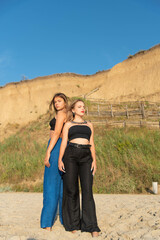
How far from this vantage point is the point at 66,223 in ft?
10.4

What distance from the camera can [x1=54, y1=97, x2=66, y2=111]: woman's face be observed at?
341cm

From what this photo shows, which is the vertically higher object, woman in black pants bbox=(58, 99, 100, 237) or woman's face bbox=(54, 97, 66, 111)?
woman's face bbox=(54, 97, 66, 111)

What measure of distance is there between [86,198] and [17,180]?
679 centimetres

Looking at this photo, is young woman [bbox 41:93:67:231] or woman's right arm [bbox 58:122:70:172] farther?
young woman [bbox 41:93:67:231]

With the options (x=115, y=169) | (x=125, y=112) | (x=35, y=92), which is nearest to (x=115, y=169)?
(x=115, y=169)

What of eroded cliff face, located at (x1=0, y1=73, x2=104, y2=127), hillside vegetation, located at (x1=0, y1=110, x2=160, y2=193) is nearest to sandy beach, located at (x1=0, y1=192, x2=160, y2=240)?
hillside vegetation, located at (x1=0, y1=110, x2=160, y2=193)

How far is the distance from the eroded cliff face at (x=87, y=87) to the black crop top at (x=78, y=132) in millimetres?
25120

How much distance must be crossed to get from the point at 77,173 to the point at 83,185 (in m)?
0.18

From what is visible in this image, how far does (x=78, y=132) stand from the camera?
309 centimetres

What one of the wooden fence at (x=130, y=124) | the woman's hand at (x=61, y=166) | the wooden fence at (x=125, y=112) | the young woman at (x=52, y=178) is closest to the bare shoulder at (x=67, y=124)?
the young woman at (x=52, y=178)

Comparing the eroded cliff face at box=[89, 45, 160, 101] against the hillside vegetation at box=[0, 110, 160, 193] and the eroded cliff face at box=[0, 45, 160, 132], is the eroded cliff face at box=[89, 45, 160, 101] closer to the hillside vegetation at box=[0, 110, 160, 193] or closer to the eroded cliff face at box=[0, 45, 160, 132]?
the eroded cliff face at box=[0, 45, 160, 132]

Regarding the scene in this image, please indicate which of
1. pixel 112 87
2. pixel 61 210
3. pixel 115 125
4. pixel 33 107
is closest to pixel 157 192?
pixel 61 210

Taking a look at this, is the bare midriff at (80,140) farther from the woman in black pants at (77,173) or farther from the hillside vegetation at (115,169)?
the hillside vegetation at (115,169)

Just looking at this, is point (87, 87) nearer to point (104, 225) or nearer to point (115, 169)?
point (115, 169)
